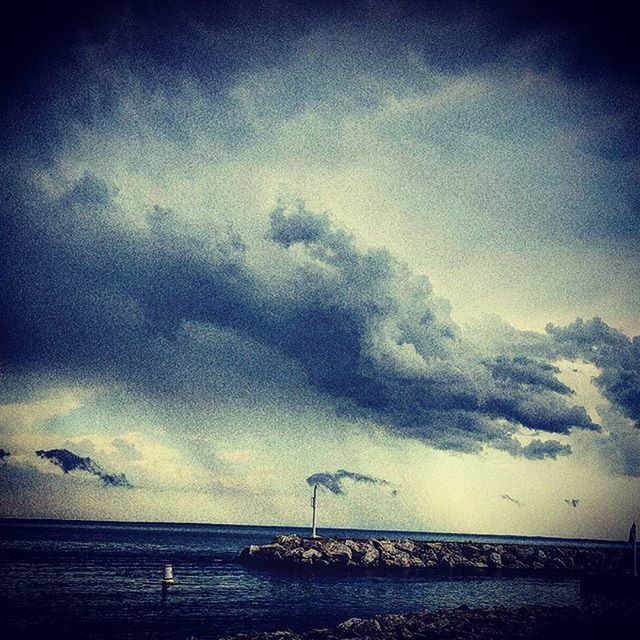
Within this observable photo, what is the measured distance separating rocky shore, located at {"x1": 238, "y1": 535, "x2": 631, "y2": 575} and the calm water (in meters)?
8.28

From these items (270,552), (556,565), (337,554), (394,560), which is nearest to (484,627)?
(337,554)

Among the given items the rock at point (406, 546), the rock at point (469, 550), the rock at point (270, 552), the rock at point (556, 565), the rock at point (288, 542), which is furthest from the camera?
the rock at point (556, 565)

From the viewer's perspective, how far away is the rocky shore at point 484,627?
3425 cm

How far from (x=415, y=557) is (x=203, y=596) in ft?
157

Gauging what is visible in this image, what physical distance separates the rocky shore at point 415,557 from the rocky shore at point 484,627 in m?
48.1

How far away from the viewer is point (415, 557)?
302ft

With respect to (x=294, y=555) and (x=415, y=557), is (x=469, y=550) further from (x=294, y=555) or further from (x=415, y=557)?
(x=294, y=555)

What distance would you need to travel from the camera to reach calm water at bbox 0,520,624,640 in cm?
3966

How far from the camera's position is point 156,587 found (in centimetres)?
5781

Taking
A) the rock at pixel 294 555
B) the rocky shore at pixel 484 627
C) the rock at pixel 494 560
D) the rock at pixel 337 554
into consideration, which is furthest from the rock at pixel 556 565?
the rocky shore at pixel 484 627

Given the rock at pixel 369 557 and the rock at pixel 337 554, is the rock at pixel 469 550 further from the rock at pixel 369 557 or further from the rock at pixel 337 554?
the rock at pixel 337 554

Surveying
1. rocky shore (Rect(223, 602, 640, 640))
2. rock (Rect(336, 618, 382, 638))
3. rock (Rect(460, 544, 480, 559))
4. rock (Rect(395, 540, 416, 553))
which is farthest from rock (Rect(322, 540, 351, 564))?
rock (Rect(336, 618, 382, 638))

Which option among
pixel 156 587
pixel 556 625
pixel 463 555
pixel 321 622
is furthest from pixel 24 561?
pixel 556 625

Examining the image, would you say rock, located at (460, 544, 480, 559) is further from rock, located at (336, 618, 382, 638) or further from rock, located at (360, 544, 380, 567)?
rock, located at (336, 618, 382, 638)
